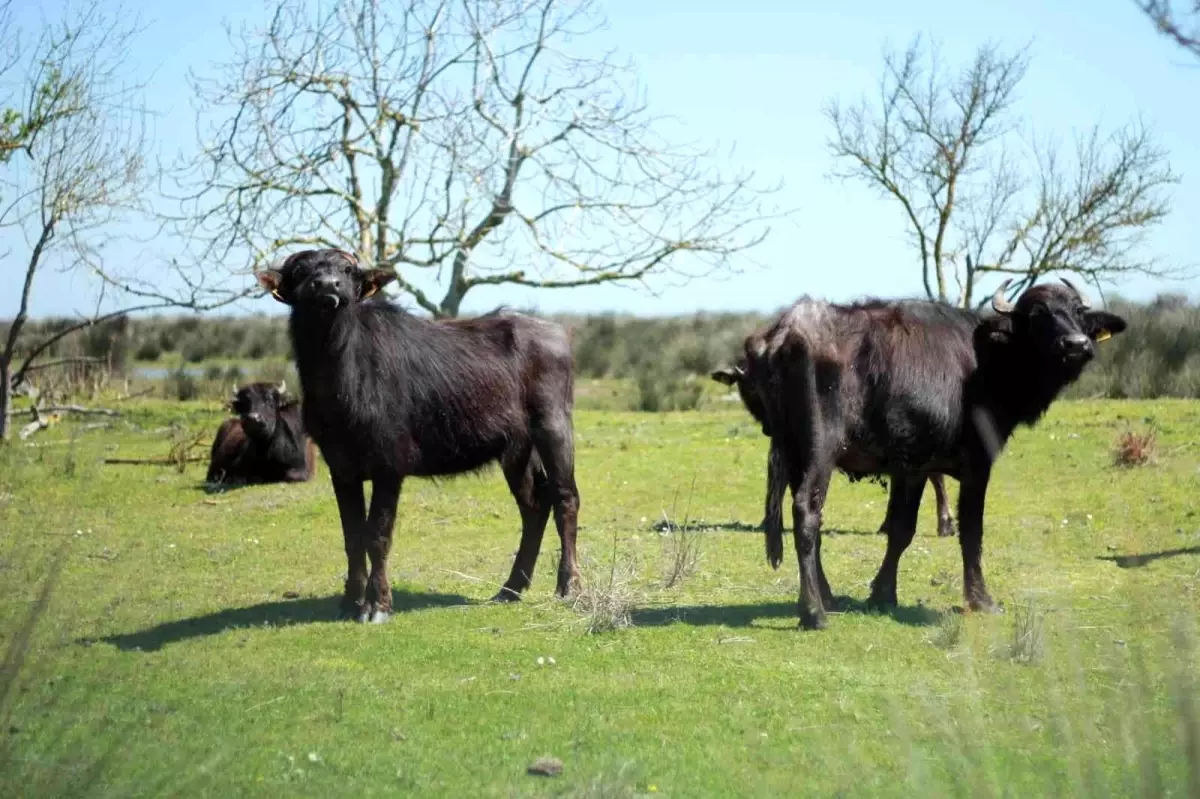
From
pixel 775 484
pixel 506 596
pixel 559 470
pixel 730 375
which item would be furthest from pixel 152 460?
pixel 775 484

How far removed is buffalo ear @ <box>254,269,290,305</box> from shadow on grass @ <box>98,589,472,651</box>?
2.45 metres

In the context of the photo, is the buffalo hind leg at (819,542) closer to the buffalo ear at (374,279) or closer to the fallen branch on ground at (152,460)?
the buffalo ear at (374,279)


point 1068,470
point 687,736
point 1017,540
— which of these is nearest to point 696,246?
point 1068,470

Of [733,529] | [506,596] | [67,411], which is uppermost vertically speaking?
[67,411]

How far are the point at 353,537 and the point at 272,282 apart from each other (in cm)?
212

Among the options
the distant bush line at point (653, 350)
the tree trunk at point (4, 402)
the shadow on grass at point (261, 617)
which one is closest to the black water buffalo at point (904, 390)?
the distant bush line at point (653, 350)

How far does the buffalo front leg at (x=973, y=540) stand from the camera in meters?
10.7

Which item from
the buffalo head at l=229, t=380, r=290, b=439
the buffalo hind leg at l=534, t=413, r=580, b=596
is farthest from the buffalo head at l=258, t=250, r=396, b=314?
the buffalo head at l=229, t=380, r=290, b=439

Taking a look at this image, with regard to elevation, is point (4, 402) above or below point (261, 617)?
above

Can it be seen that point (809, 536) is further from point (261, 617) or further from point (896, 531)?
point (261, 617)

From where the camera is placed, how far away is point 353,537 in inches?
436

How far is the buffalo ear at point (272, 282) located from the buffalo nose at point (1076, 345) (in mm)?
5961

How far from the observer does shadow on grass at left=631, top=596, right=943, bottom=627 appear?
10.4 metres

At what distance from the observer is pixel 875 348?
1044cm
